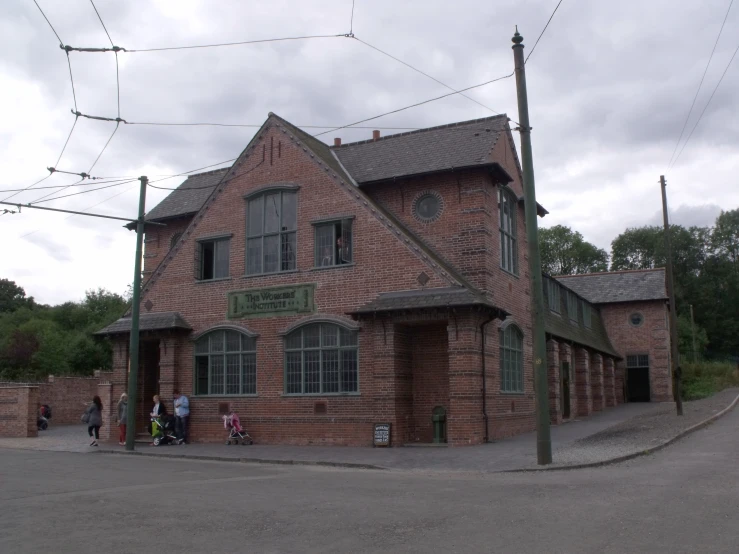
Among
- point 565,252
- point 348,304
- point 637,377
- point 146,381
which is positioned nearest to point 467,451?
point 348,304

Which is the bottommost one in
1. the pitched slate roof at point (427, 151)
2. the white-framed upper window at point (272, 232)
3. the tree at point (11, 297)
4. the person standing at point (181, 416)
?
the person standing at point (181, 416)

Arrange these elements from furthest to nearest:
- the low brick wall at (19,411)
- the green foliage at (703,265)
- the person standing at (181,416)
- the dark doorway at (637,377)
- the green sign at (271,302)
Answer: the green foliage at (703,265), the dark doorway at (637,377), the low brick wall at (19,411), the person standing at (181,416), the green sign at (271,302)

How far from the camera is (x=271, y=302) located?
22.9 meters

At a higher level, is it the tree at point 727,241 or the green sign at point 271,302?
the tree at point 727,241

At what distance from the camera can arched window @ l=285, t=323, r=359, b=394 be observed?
21219 mm

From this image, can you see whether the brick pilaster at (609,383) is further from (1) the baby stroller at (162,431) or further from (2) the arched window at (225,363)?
(1) the baby stroller at (162,431)

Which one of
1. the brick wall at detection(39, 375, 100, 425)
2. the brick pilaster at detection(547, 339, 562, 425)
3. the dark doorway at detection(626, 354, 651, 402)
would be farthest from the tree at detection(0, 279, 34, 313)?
the brick pilaster at detection(547, 339, 562, 425)

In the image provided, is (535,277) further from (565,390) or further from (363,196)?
(565,390)

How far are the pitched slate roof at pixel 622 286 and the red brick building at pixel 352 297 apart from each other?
67.7 feet

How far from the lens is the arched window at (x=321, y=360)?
2122cm

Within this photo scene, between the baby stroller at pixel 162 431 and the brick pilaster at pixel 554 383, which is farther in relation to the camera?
the brick pilaster at pixel 554 383

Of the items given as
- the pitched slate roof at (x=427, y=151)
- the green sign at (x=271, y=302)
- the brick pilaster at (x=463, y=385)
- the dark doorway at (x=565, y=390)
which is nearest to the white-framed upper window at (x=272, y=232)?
the green sign at (x=271, y=302)

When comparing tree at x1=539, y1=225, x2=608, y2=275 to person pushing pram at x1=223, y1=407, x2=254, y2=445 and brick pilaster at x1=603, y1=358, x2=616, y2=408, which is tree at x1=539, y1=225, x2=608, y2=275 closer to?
brick pilaster at x1=603, y1=358, x2=616, y2=408

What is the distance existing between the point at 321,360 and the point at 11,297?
74046 mm
